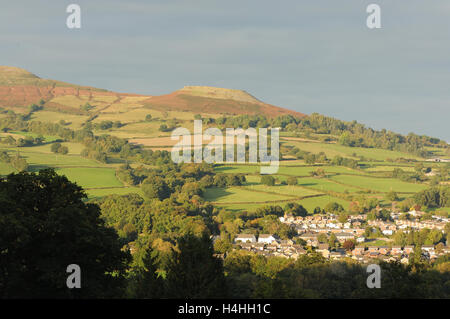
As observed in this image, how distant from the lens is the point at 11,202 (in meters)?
30.1

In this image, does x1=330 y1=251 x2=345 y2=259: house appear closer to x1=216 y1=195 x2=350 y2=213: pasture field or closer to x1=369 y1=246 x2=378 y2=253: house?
x1=369 y1=246 x2=378 y2=253: house

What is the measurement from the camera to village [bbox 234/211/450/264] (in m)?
78.7

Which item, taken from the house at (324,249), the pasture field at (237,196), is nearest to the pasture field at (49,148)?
the pasture field at (237,196)

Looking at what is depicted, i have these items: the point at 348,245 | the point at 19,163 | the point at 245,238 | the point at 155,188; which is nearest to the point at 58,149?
the point at 19,163

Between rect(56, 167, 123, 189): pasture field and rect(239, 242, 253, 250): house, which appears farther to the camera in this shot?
rect(56, 167, 123, 189): pasture field

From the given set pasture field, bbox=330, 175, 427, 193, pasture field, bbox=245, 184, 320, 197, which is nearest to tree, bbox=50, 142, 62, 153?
pasture field, bbox=245, 184, 320, 197

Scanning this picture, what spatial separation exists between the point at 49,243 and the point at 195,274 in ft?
27.7

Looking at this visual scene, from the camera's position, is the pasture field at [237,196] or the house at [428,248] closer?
the house at [428,248]

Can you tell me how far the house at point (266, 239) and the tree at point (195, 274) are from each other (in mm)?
54404

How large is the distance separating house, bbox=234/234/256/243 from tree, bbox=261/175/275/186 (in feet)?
101

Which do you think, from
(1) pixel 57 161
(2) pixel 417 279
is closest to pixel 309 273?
(2) pixel 417 279

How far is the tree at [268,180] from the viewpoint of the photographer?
4723 inches

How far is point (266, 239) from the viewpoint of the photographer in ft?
298

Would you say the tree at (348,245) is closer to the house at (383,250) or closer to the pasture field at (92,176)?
the house at (383,250)
